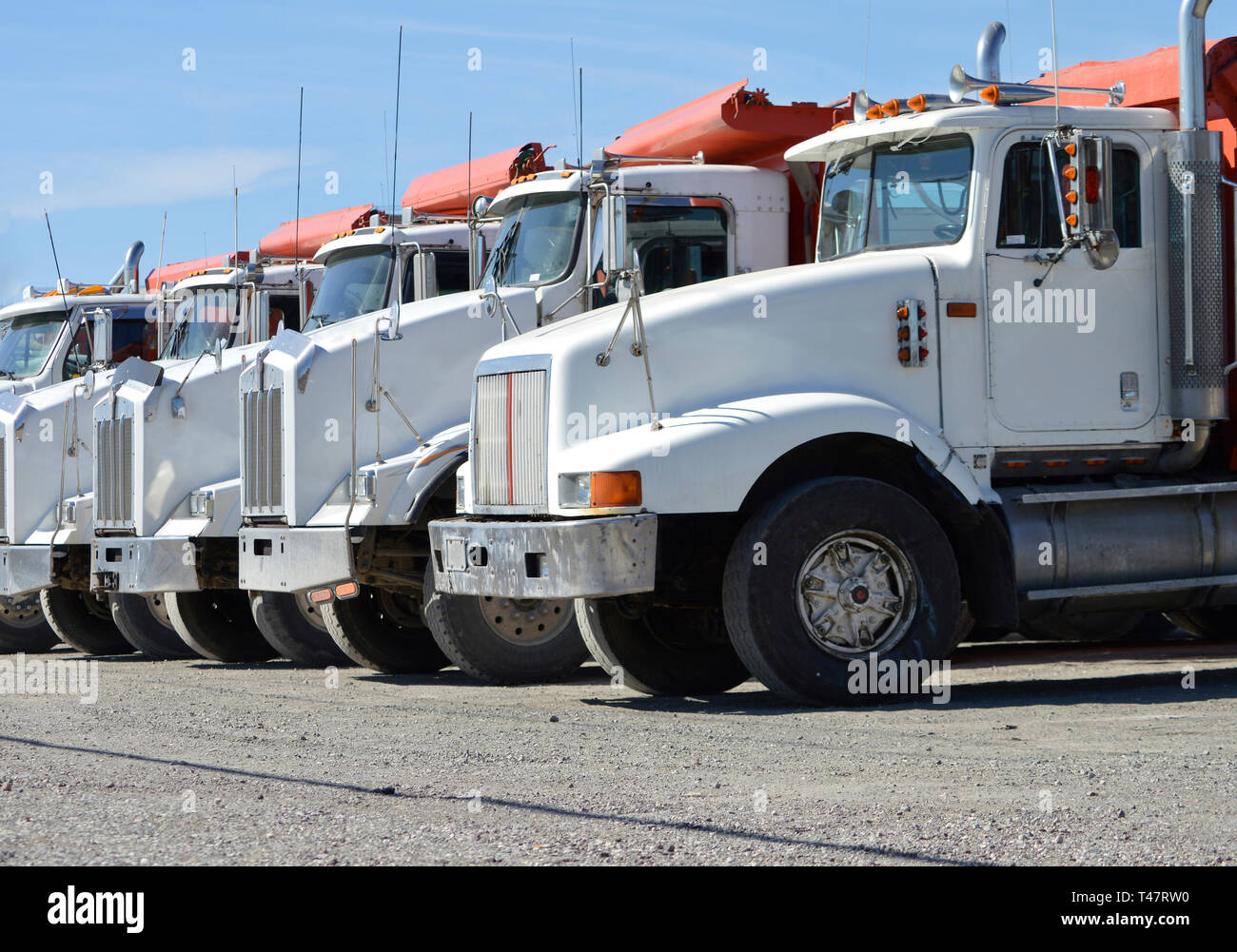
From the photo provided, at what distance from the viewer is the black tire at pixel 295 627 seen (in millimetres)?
13375

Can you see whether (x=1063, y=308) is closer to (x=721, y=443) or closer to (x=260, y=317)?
(x=721, y=443)

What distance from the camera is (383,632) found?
12578 mm

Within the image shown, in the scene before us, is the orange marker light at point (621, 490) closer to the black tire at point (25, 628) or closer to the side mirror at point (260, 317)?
the side mirror at point (260, 317)

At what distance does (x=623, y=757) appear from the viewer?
25.1 feet

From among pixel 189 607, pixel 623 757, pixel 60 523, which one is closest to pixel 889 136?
pixel 623 757

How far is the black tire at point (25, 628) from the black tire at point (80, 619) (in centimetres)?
73

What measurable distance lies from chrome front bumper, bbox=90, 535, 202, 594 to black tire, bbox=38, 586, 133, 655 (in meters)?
2.96

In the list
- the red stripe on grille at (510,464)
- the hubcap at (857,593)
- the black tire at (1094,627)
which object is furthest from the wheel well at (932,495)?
the red stripe on grille at (510,464)

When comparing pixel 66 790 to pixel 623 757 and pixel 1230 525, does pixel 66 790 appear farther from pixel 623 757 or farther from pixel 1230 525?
pixel 1230 525

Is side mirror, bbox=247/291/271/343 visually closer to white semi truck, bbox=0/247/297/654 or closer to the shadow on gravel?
white semi truck, bbox=0/247/297/654

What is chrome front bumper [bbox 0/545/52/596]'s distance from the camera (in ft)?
50.5

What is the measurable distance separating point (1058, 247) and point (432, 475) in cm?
408

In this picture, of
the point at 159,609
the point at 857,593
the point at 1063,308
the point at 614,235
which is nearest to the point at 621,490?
the point at 857,593

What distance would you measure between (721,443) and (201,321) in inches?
349
